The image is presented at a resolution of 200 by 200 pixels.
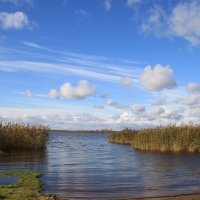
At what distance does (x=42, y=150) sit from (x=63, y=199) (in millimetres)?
28963

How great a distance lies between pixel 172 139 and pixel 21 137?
15680 millimetres

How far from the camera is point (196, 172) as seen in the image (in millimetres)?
26672

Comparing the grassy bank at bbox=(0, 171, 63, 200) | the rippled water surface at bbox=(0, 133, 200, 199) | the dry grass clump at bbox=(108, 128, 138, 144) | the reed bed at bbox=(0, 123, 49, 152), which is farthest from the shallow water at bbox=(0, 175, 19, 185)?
the dry grass clump at bbox=(108, 128, 138, 144)

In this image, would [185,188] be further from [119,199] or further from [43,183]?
[43,183]

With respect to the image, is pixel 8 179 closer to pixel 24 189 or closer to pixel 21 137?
pixel 24 189

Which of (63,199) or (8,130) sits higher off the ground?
(8,130)

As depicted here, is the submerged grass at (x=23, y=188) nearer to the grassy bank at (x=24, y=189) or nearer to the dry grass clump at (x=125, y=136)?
the grassy bank at (x=24, y=189)

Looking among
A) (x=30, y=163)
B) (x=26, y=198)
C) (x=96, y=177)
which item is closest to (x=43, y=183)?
(x=96, y=177)

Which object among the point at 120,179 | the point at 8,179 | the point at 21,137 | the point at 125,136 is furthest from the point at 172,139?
the point at 8,179

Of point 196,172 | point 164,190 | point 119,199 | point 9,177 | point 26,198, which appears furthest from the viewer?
point 196,172

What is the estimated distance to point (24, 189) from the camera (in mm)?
17609

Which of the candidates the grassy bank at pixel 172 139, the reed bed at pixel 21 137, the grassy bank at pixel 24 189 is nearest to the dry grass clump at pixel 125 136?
the grassy bank at pixel 172 139

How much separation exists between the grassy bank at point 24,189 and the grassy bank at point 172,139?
2370 centimetres

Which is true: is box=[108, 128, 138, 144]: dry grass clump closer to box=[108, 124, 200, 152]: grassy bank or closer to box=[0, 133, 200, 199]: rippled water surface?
box=[108, 124, 200, 152]: grassy bank
